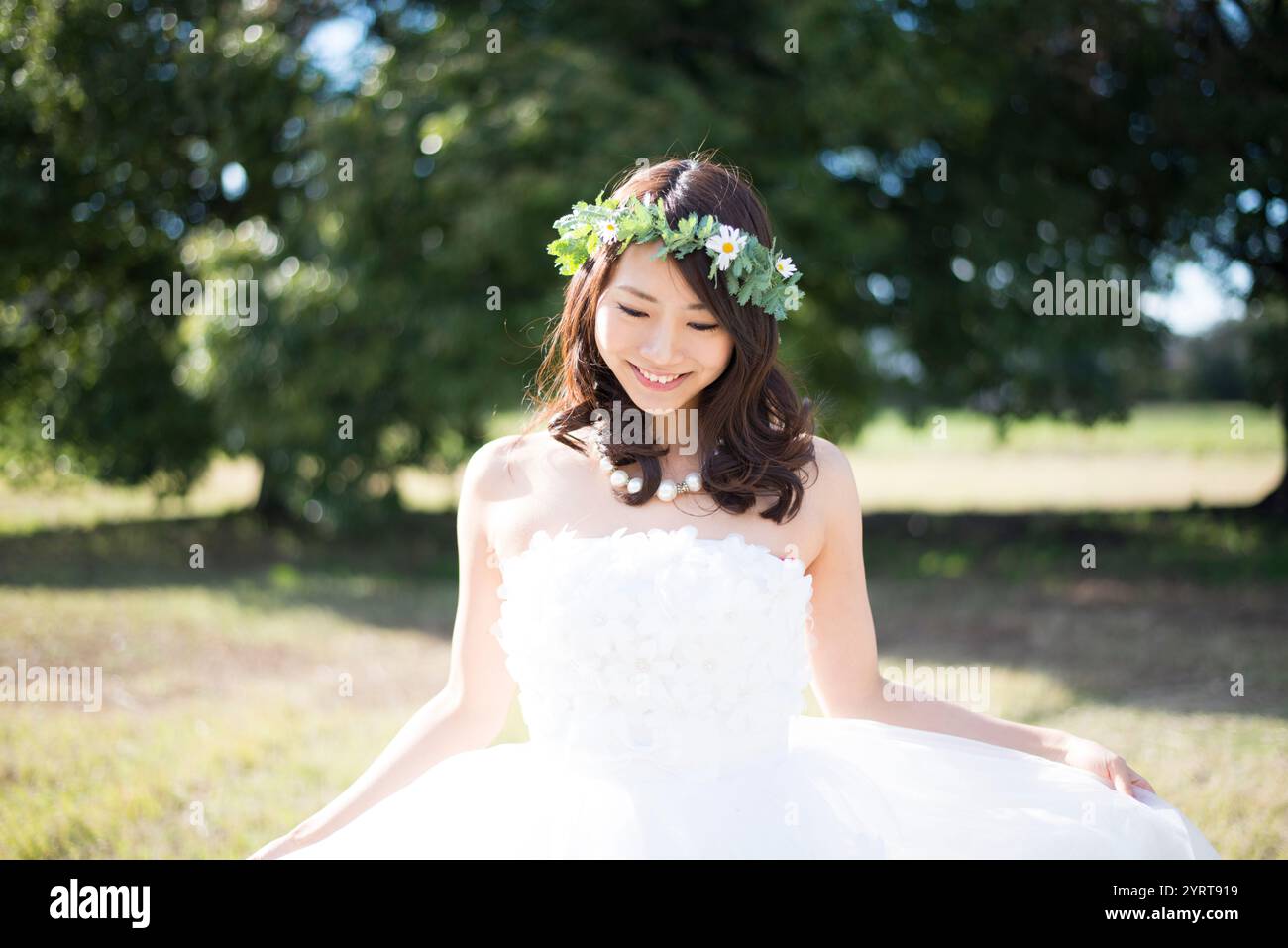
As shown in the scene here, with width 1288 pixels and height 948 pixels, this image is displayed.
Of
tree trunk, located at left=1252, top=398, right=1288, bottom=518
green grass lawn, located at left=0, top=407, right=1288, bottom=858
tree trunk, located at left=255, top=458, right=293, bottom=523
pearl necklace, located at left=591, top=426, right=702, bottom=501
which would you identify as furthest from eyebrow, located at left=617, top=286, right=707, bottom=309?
tree trunk, located at left=1252, top=398, right=1288, bottom=518

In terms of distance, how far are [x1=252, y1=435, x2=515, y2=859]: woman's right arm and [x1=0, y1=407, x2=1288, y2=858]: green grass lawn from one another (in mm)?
2453

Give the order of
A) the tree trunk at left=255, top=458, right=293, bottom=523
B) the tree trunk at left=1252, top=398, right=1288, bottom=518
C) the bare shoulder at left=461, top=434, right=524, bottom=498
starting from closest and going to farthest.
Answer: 1. the bare shoulder at left=461, top=434, right=524, bottom=498
2. the tree trunk at left=1252, top=398, right=1288, bottom=518
3. the tree trunk at left=255, top=458, right=293, bottom=523

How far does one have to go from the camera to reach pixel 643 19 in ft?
34.2

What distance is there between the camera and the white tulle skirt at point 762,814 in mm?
2209

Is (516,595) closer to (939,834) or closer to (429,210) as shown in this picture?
(939,834)

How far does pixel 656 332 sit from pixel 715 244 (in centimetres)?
22

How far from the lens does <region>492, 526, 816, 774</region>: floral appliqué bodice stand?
2.27 metres

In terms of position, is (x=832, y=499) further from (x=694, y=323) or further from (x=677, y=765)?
(x=677, y=765)

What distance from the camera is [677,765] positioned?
2293mm

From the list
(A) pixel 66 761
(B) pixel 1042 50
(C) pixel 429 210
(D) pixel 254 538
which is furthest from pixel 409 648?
(B) pixel 1042 50

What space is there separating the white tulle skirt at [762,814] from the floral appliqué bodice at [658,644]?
0.07m

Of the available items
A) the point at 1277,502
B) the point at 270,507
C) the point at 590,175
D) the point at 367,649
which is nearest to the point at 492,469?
the point at 367,649

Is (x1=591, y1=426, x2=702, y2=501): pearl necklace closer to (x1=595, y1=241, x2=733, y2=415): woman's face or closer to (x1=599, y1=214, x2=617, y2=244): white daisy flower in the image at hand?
(x1=595, y1=241, x2=733, y2=415): woman's face

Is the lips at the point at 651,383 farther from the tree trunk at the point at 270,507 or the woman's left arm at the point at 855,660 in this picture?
the tree trunk at the point at 270,507
